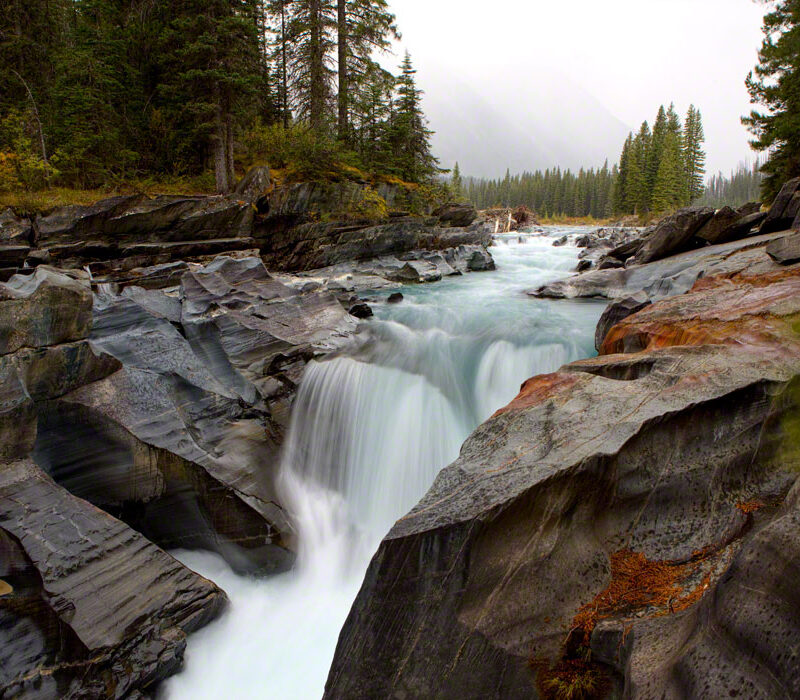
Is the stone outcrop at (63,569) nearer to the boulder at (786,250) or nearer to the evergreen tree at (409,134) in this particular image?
the boulder at (786,250)

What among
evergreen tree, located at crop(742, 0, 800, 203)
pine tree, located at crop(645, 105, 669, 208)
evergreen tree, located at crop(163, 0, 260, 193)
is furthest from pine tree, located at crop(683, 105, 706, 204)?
evergreen tree, located at crop(163, 0, 260, 193)

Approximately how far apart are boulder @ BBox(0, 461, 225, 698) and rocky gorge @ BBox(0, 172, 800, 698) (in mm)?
23

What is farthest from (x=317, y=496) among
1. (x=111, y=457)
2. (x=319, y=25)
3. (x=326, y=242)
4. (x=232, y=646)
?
(x=319, y=25)

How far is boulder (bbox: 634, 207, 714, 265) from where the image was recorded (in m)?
13.9

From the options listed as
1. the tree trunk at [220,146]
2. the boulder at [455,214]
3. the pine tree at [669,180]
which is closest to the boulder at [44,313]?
the tree trunk at [220,146]

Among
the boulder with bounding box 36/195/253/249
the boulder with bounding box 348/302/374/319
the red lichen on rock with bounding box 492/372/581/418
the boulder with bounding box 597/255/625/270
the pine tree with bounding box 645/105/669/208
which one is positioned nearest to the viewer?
the red lichen on rock with bounding box 492/372/581/418

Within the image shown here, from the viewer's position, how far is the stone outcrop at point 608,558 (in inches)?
86.2

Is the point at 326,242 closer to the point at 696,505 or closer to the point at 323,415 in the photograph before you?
the point at 323,415

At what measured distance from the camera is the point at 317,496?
7.91 meters

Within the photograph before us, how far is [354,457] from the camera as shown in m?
8.41

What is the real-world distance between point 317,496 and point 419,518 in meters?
5.02

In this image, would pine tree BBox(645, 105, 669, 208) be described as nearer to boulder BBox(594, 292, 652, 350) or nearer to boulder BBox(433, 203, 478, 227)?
boulder BBox(433, 203, 478, 227)

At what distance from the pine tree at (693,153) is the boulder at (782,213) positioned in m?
56.9

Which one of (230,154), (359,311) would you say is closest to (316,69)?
(230,154)
